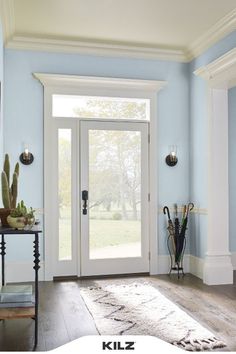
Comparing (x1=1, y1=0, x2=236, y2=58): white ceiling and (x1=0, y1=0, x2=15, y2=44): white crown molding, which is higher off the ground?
(x1=1, y1=0, x2=236, y2=58): white ceiling

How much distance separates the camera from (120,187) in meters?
5.14

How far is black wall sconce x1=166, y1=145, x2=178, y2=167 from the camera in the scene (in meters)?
5.24

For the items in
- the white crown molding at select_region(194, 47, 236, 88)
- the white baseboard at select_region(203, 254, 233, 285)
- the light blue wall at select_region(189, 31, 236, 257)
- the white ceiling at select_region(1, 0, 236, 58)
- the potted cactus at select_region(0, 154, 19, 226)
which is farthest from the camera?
the light blue wall at select_region(189, 31, 236, 257)

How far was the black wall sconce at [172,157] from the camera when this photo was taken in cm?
524

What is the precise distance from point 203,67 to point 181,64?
0.66 m

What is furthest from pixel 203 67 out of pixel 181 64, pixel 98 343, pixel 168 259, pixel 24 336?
pixel 98 343

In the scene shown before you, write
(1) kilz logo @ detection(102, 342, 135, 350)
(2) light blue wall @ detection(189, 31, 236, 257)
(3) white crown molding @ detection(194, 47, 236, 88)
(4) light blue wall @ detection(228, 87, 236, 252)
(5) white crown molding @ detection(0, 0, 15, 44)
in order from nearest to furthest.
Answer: (1) kilz logo @ detection(102, 342, 135, 350), (5) white crown molding @ detection(0, 0, 15, 44), (3) white crown molding @ detection(194, 47, 236, 88), (2) light blue wall @ detection(189, 31, 236, 257), (4) light blue wall @ detection(228, 87, 236, 252)

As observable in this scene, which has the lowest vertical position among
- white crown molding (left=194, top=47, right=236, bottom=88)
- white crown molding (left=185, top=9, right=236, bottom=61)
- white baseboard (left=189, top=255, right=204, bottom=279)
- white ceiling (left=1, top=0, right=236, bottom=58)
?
white baseboard (left=189, top=255, right=204, bottom=279)

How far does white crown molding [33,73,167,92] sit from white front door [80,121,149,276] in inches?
19.4

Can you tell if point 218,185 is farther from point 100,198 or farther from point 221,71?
point 100,198

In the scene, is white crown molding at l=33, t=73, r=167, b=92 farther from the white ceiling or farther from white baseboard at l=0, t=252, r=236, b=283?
white baseboard at l=0, t=252, r=236, b=283

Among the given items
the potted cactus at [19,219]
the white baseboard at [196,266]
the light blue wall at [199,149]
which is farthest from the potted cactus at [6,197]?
the white baseboard at [196,266]

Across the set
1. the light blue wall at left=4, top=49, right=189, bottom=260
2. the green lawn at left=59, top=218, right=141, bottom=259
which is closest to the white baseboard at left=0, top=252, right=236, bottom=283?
the light blue wall at left=4, top=49, right=189, bottom=260

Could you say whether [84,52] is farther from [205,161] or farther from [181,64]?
[205,161]
